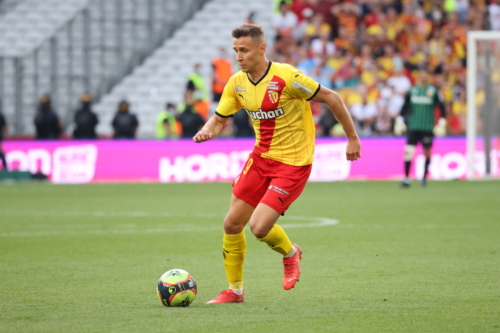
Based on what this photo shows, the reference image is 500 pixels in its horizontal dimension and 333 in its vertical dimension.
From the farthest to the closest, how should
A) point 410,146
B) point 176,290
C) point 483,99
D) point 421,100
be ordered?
point 483,99, point 410,146, point 421,100, point 176,290

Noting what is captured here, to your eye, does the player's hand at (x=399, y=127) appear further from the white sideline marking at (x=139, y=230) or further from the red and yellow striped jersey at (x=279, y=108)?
the red and yellow striped jersey at (x=279, y=108)

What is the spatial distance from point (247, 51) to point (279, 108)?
1.49ft

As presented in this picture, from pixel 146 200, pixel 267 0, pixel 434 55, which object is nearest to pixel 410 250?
pixel 146 200

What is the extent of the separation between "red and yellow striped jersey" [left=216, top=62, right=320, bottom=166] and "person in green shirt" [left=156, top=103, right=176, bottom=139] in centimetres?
1439

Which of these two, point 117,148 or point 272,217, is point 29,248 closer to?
point 272,217

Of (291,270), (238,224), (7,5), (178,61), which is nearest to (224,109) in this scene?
(238,224)

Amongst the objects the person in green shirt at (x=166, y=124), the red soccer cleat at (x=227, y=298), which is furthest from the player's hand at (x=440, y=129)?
the red soccer cleat at (x=227, y=298)

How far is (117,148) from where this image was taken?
20.2 metres

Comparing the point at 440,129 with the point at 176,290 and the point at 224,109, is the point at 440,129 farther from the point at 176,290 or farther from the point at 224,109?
the point at 176,290

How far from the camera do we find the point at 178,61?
82.6 feet

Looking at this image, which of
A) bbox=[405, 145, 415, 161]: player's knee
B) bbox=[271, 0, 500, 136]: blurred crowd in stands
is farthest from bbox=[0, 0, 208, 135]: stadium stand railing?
bbox=[405, 145, 415, 161]: player's knee

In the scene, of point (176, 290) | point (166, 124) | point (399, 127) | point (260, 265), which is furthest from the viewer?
point (166, 124)

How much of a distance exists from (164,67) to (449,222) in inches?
574

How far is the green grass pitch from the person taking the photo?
547 centimetres
